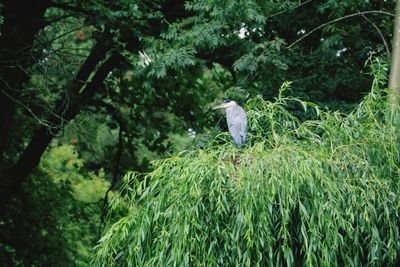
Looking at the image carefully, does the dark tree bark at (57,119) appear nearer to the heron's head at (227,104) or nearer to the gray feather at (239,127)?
the heron's head at (227,104)

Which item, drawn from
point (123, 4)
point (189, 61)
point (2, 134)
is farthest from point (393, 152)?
point (2, 134)

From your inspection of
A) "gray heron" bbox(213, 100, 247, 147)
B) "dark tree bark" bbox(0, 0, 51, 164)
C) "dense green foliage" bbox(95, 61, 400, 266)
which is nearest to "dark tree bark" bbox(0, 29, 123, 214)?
"dark tree bark" bbox(0, 0, 51, 164)

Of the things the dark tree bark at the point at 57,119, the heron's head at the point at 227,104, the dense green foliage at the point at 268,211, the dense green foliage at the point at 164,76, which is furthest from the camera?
the dark tree bark at the point at 57,119

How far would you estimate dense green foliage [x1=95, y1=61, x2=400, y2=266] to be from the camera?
513cm

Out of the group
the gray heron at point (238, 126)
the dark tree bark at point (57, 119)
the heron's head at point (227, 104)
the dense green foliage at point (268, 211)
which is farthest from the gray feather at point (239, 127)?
the dark tree bark at point (57, 119)

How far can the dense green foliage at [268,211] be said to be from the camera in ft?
16.8

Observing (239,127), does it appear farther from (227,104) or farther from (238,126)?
(227,104)

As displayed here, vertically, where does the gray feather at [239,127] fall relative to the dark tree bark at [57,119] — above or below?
above

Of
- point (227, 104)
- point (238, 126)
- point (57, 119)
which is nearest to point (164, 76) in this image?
point (227, 104)

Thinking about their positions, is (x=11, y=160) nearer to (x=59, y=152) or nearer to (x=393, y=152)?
(x=59, y=152)

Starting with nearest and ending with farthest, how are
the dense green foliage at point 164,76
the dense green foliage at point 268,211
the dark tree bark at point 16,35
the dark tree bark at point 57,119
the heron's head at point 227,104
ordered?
the dense green foliage at point 268,211
the heron's head at point 227,104
the dense green foliage at point 164,76
the dark tree bark at point 16,35
the dark tree bark at point 57,119

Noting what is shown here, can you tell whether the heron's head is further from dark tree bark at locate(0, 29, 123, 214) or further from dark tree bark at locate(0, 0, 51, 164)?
dark tree bark at locate(0, 0, 51, 164)

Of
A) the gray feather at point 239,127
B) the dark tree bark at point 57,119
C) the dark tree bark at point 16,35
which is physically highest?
the dark tree bark at point 16,35

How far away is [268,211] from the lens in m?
5.14
